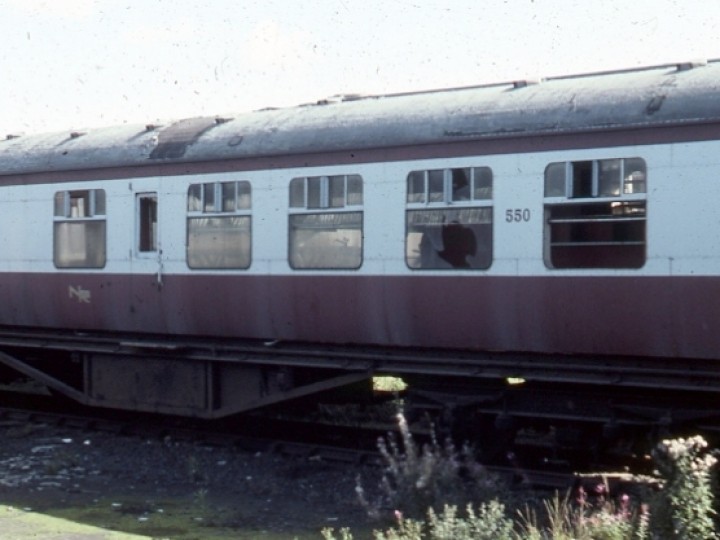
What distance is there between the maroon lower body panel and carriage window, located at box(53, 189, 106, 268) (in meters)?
0.20

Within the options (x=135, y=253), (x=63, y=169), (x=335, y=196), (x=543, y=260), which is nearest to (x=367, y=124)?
(x=335, y=196)

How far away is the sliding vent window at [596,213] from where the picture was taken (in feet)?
31.2

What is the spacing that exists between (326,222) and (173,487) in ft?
9.44

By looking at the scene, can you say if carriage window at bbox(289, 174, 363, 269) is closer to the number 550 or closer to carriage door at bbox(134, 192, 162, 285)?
the number 550

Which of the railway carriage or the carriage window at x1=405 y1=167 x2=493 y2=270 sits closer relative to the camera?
the railway carriage

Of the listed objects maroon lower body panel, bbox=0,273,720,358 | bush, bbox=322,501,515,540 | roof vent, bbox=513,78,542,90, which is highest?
roof vent, bbox=513,78,542,90

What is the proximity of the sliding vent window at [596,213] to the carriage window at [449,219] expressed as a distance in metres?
0.62

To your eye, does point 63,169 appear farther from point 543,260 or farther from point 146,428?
point 543,260

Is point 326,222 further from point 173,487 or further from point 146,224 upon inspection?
point 173,487

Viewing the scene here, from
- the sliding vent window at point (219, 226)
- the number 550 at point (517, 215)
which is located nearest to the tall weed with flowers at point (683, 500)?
the number 550 at point (517, 215)

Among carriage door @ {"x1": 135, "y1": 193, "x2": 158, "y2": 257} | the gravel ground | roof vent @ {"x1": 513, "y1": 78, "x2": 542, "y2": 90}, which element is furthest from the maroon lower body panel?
roof vent @ {"x1": 513, "y1": 78, "x2": 542, "y2": 90}

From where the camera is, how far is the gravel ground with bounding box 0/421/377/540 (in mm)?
9172

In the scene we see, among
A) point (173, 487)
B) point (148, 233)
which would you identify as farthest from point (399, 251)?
point (148, 233)

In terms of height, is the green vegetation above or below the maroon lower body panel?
below
